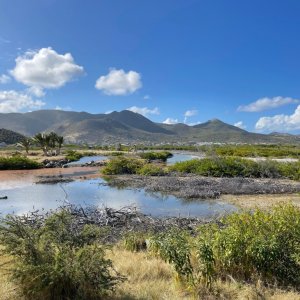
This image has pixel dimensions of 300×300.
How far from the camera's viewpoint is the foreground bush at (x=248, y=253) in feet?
22.3

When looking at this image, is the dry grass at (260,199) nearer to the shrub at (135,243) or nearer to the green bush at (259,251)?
the shrub at (135,243)

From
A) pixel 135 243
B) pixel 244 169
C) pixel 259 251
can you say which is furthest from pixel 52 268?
pixel 244 169

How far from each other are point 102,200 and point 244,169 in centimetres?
1748

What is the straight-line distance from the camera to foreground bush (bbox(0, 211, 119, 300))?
19.1 feet

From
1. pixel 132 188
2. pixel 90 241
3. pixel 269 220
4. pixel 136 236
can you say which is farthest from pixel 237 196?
pixel 90 241

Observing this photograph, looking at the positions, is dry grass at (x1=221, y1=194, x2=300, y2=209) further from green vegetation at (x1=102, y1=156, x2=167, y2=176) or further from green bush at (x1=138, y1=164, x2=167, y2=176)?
green vegetation at (x1=102, y1=156, x2=167, y2=176)

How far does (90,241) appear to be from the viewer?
726 centimetres

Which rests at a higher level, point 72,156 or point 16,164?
point 72,156

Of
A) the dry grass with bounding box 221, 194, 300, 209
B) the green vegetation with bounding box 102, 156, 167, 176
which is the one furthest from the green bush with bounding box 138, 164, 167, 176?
the dry grass with bounding box 221, 194, 300, 209

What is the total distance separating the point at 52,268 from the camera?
5.88 metres

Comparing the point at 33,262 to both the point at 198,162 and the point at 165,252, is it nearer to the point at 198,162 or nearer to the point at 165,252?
the point at 165,252

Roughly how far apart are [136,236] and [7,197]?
14.6m

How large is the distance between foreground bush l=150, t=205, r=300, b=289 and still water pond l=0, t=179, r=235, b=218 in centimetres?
910

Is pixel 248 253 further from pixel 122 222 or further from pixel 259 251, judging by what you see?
pixel 122 222
